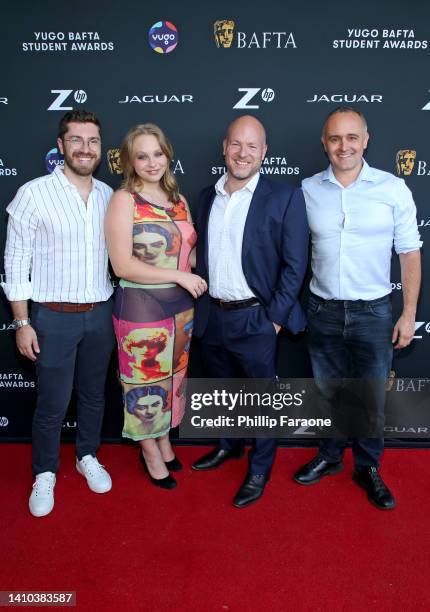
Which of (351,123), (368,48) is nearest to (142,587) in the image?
(351,123)

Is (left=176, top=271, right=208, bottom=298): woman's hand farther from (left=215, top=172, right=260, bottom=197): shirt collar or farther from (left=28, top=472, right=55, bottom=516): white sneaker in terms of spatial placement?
(left=28, top=472, right=55, bottom=516): white sneaker

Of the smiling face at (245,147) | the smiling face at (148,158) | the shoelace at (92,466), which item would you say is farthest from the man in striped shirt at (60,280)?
the smiling face at (245,147)

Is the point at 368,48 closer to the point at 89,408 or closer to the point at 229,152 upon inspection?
the point at 229,152

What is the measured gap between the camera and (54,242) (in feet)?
7.84

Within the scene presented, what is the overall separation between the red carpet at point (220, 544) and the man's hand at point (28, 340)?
2.56 feet

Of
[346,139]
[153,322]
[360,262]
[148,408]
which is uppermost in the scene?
[346,139]

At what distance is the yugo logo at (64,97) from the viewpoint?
2.85 m

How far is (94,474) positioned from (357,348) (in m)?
1.52

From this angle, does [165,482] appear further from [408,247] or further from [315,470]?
Result: [408,247]

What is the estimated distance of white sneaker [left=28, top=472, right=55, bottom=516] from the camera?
2.49m

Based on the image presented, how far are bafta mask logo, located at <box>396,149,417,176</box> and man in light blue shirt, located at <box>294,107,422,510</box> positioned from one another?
1.58 feet

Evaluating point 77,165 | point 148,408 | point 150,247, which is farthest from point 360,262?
point 77,165

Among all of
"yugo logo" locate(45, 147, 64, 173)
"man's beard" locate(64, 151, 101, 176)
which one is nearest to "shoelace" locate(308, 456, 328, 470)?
"man's beard" locate(64, 151, 101, 176)

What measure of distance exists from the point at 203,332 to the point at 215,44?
155 centimetres
